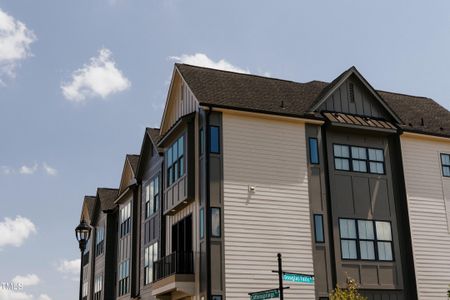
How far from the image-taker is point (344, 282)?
27.0 meters

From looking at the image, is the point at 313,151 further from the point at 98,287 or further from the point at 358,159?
the point at 98,287

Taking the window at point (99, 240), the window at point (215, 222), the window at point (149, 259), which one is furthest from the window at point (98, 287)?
the window at point (215, 222)

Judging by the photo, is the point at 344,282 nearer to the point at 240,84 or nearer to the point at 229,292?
the point at 229,292

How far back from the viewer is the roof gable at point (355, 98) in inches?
1187

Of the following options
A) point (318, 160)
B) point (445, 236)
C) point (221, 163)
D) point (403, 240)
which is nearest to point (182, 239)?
point (221, 163)

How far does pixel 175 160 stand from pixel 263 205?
18.4ft

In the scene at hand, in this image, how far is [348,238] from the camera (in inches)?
1097

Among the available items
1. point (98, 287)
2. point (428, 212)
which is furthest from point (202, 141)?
point (98, 287)

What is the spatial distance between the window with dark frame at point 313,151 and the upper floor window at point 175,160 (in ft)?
19.4

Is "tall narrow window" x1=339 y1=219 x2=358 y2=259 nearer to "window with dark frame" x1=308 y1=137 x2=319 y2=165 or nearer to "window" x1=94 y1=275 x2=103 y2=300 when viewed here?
"window with dark frame" x1=308 y1=137 x2=319 y2=165

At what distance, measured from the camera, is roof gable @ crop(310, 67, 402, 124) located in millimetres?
30156

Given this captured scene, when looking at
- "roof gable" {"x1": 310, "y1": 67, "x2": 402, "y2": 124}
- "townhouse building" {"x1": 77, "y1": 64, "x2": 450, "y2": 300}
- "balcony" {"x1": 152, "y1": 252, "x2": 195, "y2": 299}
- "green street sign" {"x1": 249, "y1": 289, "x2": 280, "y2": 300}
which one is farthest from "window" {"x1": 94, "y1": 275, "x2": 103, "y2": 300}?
"green street sign" {"x1": 249, "y1": 289, "x2": 280, "y2": 300}

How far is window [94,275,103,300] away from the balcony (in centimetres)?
1856

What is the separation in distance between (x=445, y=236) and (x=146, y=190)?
16.8 m
